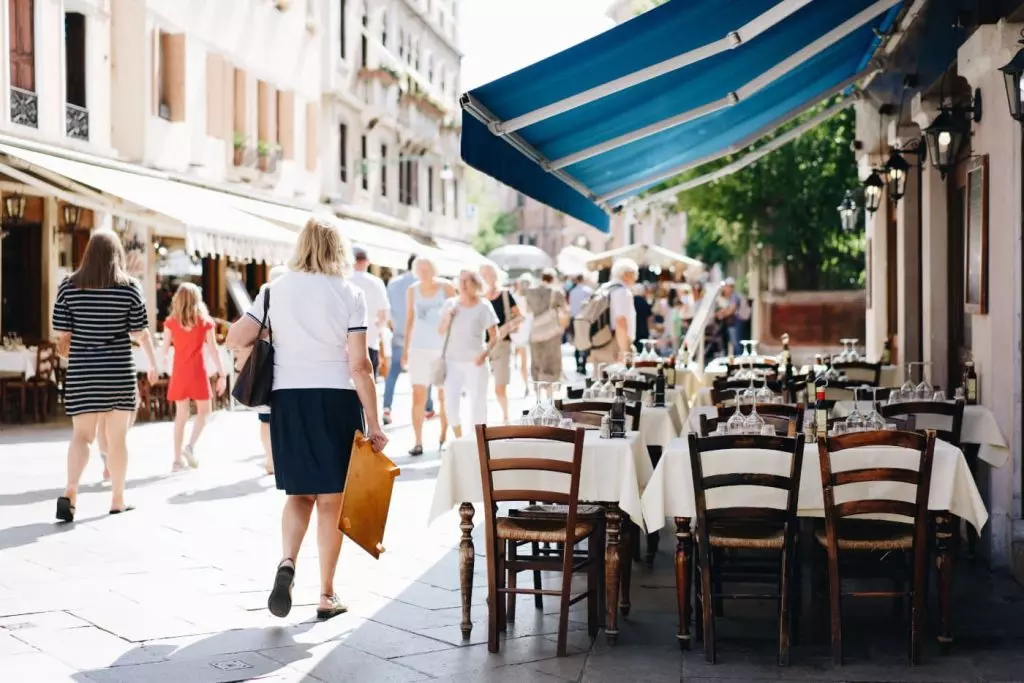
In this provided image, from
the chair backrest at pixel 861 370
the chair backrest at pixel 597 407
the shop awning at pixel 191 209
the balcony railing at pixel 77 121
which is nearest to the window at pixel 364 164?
the shop awning at pixel 191 209

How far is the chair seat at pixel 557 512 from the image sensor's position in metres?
6.16

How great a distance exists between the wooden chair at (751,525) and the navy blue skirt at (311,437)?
1625mm

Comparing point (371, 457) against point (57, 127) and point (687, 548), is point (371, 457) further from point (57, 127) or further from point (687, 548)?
point (57, 127)

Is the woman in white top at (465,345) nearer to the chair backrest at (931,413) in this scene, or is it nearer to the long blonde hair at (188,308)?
the long blonde hair at (188,308)

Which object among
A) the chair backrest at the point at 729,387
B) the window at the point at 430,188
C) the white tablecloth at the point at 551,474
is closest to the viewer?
the white tablecloth at the point at 551,474

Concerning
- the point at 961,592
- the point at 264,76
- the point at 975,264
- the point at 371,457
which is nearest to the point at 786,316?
the point at 264,76

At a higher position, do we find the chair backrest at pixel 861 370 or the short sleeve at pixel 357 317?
the short sleeve at pixel 357 317

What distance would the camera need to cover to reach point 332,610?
20.9 feet

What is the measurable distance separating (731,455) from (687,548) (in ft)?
1.56

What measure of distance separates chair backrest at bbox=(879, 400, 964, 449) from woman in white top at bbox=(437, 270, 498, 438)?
451 cm

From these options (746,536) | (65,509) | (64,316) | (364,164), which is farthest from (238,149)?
(746,536)

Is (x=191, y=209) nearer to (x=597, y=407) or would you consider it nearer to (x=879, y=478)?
(x=597, y=407)

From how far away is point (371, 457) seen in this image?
243 inches

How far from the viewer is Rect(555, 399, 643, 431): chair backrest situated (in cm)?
746
